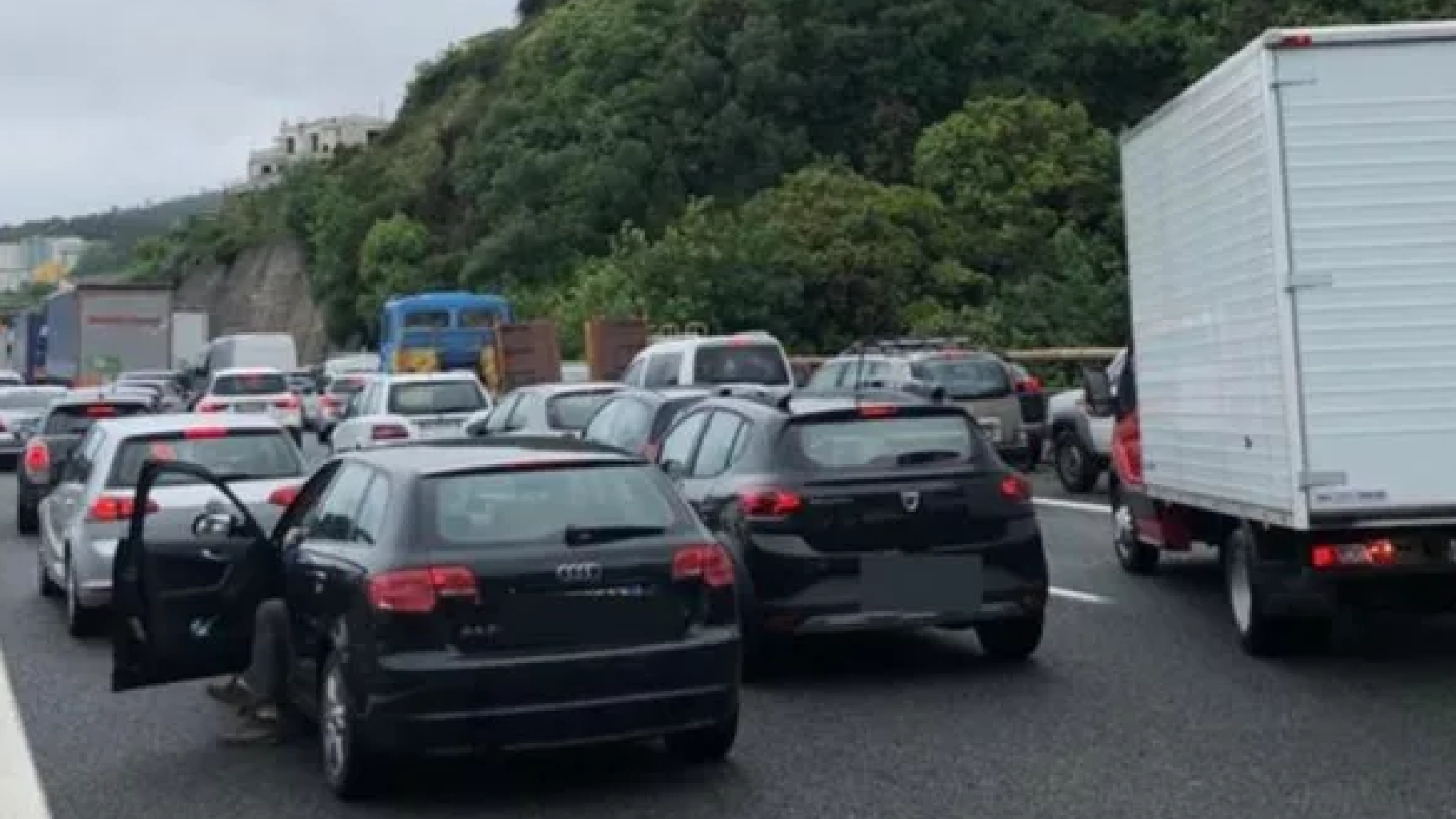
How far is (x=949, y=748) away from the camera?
29.2 feet

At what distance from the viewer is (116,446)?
13.4m

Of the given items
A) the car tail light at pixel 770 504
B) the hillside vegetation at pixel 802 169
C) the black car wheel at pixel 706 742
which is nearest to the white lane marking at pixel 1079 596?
the car tail light at pixel 770 504

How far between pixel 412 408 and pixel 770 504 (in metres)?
14.9

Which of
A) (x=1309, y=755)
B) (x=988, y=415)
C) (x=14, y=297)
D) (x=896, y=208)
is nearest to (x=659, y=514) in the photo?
(x=1309, y=755)

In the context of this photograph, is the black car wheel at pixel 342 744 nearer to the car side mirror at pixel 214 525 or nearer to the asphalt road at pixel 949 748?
the asphalt road at pixel 949 748

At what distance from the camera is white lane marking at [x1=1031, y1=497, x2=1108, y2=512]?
68.2ft

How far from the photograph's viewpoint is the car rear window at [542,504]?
793 cm

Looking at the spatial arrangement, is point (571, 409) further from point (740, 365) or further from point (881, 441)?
point (881, 441)

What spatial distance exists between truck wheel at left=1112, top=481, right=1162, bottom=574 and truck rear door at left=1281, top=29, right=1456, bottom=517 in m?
5.01

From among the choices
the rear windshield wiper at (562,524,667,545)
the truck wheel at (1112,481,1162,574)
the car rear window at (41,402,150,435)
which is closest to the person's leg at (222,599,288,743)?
the rear windshield wiper at (562,524,667,545)

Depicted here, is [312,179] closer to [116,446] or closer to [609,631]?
[116,446]

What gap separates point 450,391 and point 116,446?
11854mm

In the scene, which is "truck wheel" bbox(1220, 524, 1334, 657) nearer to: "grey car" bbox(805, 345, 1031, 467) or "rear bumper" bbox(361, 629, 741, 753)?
"rear bumper" bbox(361, 629, 741, 753)

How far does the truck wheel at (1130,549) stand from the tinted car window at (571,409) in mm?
6406
